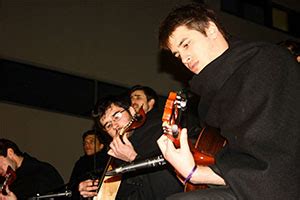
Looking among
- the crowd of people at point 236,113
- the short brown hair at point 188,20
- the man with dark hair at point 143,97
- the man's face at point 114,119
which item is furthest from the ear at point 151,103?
the short brown hair at point 188,20

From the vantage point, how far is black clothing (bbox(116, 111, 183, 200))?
327cm

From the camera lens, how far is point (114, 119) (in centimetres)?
375

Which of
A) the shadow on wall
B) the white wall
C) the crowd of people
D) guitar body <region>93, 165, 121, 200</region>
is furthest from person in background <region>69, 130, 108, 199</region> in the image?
the shadow on wall

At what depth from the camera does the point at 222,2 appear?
10133 millimetres

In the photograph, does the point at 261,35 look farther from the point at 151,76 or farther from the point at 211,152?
the point at 211,152

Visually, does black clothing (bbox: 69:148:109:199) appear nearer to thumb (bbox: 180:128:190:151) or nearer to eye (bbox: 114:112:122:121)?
eye (bbox: 114:112:122:121)

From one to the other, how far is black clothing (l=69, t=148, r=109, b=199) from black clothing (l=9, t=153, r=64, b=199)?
20 cm

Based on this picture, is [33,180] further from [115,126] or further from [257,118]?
[257,118]

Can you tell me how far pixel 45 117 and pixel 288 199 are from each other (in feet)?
19.2

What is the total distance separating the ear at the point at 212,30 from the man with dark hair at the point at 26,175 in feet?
8.49

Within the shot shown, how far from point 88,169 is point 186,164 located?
3054 mm

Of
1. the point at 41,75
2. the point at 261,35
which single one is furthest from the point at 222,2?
the point at 41,75

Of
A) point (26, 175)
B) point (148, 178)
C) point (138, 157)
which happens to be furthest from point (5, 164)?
point (138, 157)

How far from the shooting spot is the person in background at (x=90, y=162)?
4.05m
